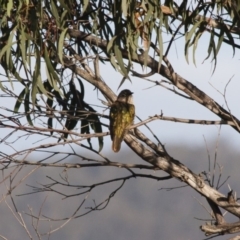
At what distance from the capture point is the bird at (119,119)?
22.1 feet

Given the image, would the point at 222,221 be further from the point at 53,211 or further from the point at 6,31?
the point at 53,211

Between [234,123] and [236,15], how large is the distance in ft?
2.35

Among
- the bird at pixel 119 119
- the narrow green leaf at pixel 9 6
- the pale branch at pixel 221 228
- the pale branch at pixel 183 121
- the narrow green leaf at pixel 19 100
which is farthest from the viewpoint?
the bird at pixel 119 119

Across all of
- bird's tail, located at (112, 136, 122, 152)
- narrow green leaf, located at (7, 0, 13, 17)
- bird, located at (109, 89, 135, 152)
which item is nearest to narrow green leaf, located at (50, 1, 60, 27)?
narrow green leaf, located at (7, 0, 13, 17)

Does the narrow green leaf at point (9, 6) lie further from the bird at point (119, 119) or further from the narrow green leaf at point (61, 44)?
the bird at point (119, 119)

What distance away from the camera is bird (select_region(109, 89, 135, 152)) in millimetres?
6732

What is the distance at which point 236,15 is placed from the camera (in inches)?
241

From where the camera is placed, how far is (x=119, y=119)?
7066 millimetres

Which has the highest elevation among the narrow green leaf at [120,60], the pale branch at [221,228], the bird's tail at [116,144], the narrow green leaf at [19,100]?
the narrow green leaf at [19,100]

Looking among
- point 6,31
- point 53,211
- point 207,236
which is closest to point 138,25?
point 6,31

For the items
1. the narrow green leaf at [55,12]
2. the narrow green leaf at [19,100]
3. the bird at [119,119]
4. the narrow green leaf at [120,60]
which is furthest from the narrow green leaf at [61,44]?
the bird at [119,119]

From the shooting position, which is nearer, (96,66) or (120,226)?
(96,66)

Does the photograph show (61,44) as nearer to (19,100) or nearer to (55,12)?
(55,12)

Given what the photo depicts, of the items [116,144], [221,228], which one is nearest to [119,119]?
[116,144]
